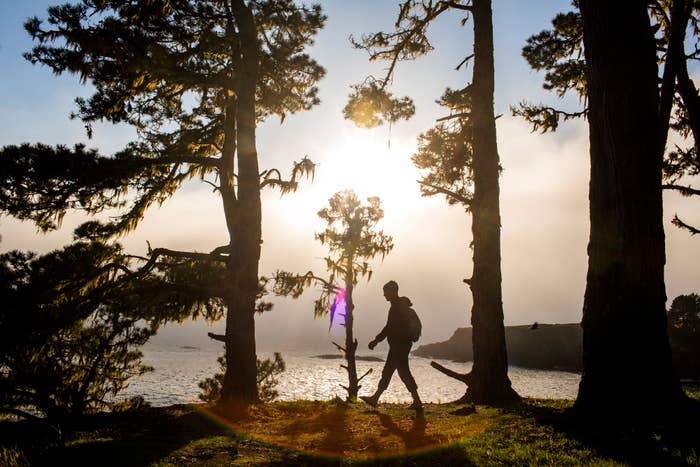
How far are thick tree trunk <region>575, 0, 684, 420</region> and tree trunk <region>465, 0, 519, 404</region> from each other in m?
3.79

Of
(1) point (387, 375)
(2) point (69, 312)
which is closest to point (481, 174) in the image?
(1) point (387, 375)

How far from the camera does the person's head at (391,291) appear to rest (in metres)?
8.00

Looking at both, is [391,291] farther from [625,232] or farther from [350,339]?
[350,339]

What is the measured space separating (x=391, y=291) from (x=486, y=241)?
305cm

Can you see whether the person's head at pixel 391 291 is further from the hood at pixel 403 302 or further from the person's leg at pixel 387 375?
the person's leg at pixel 387 375

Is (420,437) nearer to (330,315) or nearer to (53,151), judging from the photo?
(53,151)

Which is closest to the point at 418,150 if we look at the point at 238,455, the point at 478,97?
the point at 478,97

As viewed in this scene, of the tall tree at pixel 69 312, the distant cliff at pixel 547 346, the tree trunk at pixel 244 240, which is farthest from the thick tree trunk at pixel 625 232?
the distant cliff at pixel 547 346

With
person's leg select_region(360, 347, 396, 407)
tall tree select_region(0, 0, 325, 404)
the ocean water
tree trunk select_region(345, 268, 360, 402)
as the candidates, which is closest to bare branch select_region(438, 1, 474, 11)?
tall tree select_region(0, 0, 325, 404)

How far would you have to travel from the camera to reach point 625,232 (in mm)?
4996

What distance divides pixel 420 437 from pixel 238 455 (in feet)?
8.14

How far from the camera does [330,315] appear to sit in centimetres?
2008

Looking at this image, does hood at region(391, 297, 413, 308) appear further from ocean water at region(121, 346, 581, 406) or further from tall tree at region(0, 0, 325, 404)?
ocean water at region(121, 346, 581, 406)

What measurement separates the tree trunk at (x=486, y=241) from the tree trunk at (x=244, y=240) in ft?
18.2
